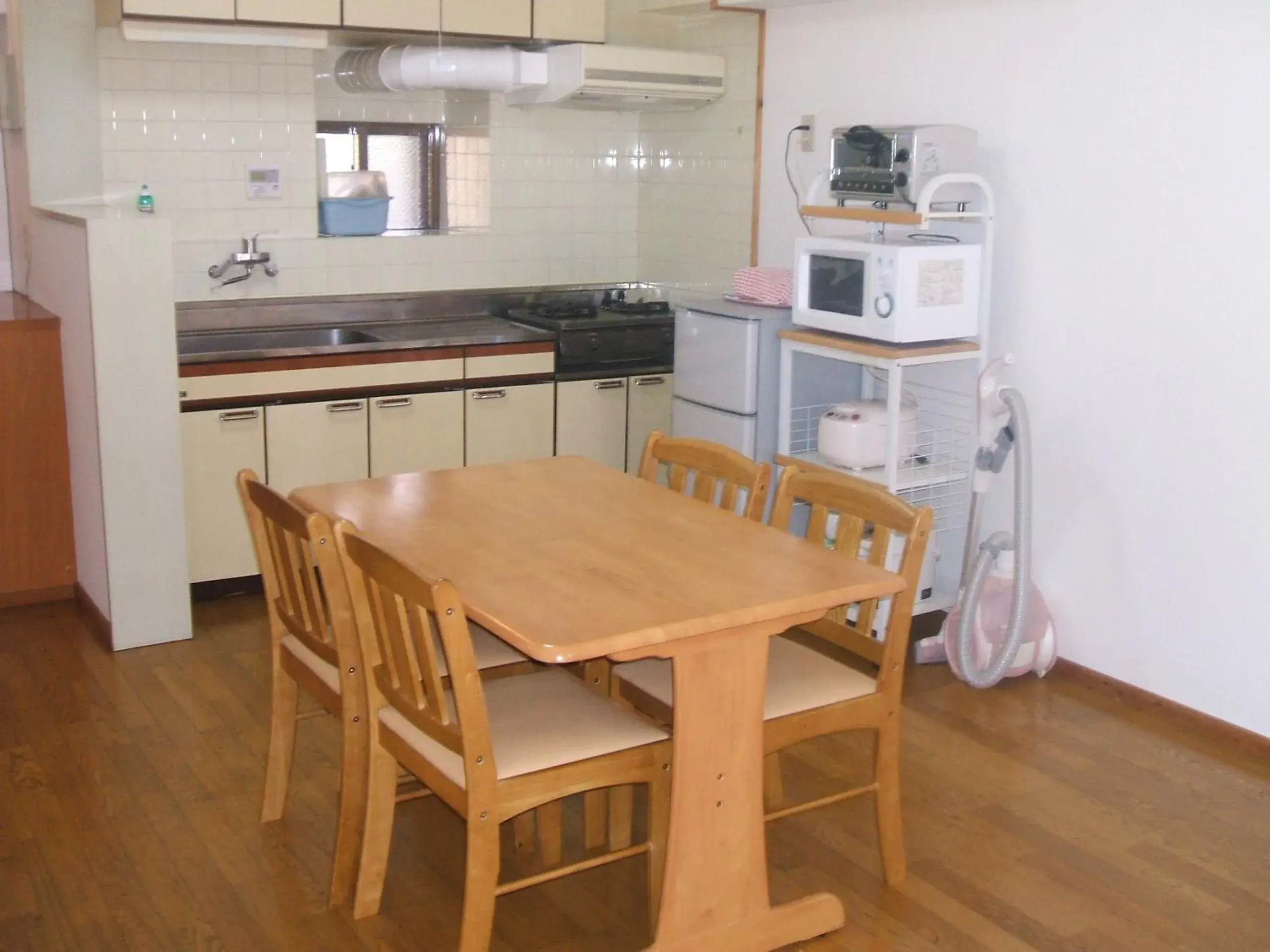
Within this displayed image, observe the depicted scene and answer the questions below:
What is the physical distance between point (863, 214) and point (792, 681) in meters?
1.71

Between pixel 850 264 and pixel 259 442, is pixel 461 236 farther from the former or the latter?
pixel 850 264

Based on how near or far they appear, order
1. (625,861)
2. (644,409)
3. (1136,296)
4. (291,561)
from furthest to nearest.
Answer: (644,409)
(1136,296)
(625,861)
(291,561)

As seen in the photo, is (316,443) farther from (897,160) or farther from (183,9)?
(897,160)

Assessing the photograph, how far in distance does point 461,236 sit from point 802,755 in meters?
2.84

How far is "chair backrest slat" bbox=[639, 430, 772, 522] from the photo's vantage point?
10.4ft

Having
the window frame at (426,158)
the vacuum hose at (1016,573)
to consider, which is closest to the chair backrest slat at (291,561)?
the vacuum hose at (1016,573)

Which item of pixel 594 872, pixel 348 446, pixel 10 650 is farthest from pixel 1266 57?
pixel 10 650

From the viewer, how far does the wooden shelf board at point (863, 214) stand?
13.0ft

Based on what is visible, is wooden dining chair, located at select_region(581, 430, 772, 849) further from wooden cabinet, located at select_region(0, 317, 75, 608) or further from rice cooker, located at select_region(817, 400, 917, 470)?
wooden cabinet, located at select_region(0, 317, 75, 608)

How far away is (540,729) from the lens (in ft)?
8.39

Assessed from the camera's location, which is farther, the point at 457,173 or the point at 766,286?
the point at 457,173

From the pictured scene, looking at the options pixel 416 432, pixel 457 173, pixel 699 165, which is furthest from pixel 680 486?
pixel 457 173

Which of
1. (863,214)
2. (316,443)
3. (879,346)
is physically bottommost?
(316,443)

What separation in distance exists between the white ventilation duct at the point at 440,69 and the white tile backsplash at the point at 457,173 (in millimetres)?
161
